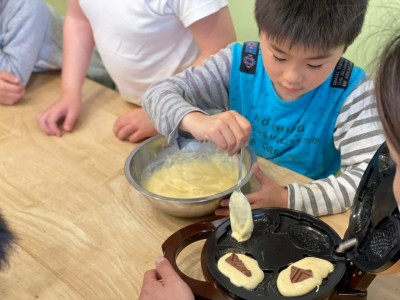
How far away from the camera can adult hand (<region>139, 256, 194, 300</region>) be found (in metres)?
0.66

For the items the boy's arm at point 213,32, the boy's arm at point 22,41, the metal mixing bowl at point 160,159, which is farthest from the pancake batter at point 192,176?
the boy's arm at point 22,41

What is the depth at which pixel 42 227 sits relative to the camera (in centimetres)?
85

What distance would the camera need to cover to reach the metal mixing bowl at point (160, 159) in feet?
2.61

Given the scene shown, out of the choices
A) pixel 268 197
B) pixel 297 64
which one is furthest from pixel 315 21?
pixel 268 197

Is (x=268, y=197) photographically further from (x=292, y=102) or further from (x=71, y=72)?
(x=71, y=72)

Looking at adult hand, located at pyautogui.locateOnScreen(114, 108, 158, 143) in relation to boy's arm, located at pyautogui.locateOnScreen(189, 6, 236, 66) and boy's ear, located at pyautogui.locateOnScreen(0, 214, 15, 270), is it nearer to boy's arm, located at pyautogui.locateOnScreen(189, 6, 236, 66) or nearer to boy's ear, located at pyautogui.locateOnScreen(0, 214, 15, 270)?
boy's arm, located at pyautogui.locateOnScreen(189, 6, 236, 66)

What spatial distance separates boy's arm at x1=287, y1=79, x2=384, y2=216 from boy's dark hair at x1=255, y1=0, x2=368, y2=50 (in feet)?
0.34

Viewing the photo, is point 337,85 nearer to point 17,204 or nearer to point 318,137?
point 318,137

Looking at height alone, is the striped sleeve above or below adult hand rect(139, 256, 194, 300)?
above

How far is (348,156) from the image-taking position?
3.07 feet

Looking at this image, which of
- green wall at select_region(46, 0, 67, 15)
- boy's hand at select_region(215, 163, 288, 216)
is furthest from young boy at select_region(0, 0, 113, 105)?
green wall at select_region(46, 0, 67, 15)

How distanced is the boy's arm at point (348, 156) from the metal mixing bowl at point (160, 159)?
116mm

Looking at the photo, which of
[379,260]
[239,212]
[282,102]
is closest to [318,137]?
[282,102]

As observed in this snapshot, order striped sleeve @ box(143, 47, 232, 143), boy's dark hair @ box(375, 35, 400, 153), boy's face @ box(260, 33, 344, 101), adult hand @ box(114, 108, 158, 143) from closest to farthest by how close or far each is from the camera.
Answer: boy's dark hair @ box(375, 35, 400, 153)
boy's face @ box(260, 33, 344, 101)
striped sleeve @ box(143, 47, 232, 143)
adult hand @ box(114, 108, 158, 143)
